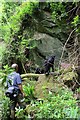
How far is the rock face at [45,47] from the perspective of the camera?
6.61 metres

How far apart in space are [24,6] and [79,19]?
2.34 metres

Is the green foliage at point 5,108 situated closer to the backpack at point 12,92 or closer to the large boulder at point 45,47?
the backpack at point 12,92

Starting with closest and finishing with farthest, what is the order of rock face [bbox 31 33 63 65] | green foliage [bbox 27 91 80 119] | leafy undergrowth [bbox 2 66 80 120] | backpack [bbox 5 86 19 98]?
green foliage [bbox 27 91 80 119]
leafy undergrowth [bbox 2 66 80 120]
backpack [bbox 5 86 19 98]
rock face [bbox 31 33 63 65]

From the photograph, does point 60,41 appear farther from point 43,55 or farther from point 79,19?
point 79,19

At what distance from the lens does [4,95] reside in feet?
16.9

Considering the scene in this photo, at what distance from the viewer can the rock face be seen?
6614 millimetres

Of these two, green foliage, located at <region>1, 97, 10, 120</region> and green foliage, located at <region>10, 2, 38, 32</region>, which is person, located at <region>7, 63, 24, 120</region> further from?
green foliage, located at <region>10, 2, 38, 32</region>

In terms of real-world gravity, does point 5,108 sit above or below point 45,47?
below

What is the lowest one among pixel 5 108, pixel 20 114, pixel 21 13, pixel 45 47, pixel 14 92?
pixel 20 114

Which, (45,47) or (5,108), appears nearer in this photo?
(5,108)

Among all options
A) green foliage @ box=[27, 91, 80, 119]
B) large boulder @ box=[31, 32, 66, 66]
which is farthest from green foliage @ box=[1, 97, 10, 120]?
large boulder @ box=[31, 32, 66, 66]

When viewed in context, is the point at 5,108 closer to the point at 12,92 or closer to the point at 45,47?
the point at 12,92

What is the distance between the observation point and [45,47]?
6734 mm

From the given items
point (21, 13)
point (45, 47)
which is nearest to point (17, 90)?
point (45, 47)
